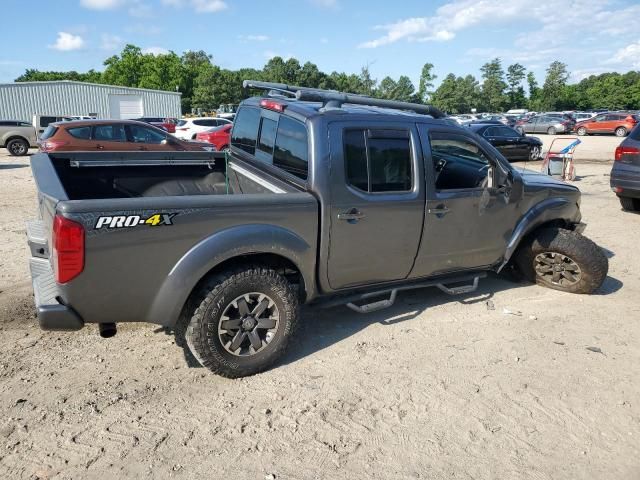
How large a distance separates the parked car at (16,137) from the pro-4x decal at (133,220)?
20.7 meters

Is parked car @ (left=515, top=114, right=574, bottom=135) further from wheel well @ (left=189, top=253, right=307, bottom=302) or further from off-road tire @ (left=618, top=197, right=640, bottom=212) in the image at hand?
wheel well @ (left=189, top=253, right=307, bottom=302)

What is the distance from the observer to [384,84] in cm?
8075

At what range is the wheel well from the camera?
3373mm

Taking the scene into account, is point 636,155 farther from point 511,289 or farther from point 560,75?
point 560,75

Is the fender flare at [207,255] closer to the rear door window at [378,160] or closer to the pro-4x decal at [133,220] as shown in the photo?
the pro-4x decal at [133,220]

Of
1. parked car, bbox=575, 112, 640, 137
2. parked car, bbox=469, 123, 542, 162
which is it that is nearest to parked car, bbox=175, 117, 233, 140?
parked car, bbox=469, 123, 542, 162

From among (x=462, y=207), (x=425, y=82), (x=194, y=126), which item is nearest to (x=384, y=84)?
(x=425, y=82)

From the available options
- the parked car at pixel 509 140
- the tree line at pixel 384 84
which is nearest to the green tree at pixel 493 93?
the tree line at pixel 384 84

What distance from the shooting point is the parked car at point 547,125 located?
124ft

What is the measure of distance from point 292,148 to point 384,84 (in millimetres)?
81350

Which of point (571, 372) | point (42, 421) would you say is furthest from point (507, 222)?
point (42, 421)

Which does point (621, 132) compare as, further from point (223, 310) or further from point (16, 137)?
point (223, 310)

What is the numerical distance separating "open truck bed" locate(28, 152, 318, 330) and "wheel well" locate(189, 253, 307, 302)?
162 mm

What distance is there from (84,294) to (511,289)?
168 inches
